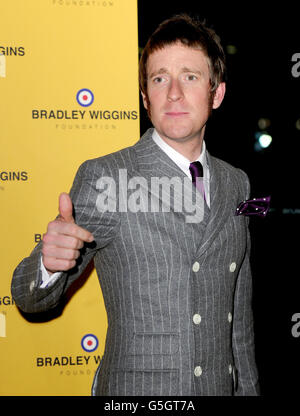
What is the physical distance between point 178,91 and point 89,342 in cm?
140

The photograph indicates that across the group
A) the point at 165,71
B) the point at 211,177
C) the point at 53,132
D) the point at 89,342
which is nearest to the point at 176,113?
the point at 165,71

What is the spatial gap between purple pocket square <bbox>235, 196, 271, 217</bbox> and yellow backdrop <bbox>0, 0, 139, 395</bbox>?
0.82 metres

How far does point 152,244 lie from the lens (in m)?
1.67

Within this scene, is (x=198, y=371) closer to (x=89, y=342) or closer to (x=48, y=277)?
(x=48, y=277)

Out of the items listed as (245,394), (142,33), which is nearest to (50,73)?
(245,394)

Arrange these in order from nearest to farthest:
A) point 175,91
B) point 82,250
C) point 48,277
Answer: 1. point 48,277
2. point 82,250
3. point 175,91

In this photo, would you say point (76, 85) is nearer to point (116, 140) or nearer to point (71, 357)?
point (116, 140)

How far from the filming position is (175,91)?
1811 millimetres

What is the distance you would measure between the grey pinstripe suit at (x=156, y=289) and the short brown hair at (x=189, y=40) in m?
0.49

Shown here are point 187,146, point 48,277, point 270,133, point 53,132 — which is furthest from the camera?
point 270,133

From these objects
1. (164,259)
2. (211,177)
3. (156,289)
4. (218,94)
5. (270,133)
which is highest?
(270,133)

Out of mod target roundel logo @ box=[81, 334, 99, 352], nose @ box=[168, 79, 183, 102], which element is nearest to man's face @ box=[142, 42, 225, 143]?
nose @ box=[168, 79, 183, 102]

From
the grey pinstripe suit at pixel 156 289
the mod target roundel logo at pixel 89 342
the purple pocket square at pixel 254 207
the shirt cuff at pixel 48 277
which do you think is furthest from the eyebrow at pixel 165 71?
the mod target roundel logo at pixel 89 342

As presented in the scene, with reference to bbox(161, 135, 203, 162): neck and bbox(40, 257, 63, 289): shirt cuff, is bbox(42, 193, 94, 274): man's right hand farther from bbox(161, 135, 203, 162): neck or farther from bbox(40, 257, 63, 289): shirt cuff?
bbox(161, 135, 203, 162): neck
